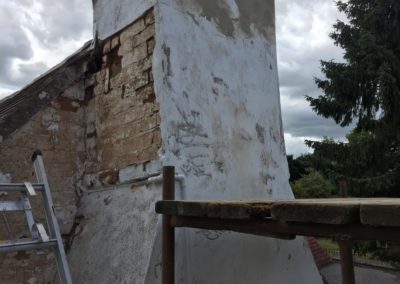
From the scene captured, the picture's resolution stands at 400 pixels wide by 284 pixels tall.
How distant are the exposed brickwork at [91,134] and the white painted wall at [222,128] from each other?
206 millimetres

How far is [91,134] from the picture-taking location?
14.1 feet

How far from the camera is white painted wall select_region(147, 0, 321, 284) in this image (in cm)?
348

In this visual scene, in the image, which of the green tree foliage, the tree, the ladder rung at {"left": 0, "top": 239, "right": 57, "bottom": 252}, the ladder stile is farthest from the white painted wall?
the green tree foliage

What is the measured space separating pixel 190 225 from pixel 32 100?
225 cm

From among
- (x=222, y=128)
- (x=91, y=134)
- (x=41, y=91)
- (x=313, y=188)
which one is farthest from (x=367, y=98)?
(x=313, y=188)

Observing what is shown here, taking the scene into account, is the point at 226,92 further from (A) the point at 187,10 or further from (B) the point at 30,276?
(B) the point at 30,276

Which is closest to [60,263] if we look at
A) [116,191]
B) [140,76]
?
[116,191]

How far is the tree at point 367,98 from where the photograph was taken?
10.4 meters

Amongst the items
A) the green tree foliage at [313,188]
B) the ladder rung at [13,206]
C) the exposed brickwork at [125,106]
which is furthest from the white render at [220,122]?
the green tree foliage at [313,188]

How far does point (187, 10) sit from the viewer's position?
3.84 meters

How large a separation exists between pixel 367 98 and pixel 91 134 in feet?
29.5

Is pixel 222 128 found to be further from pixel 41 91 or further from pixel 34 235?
pixel 34 235

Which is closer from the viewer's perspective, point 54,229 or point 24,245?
point 24,245

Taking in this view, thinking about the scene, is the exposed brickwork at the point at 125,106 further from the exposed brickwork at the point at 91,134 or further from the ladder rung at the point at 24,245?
the ladder rung at the point at 24,245
